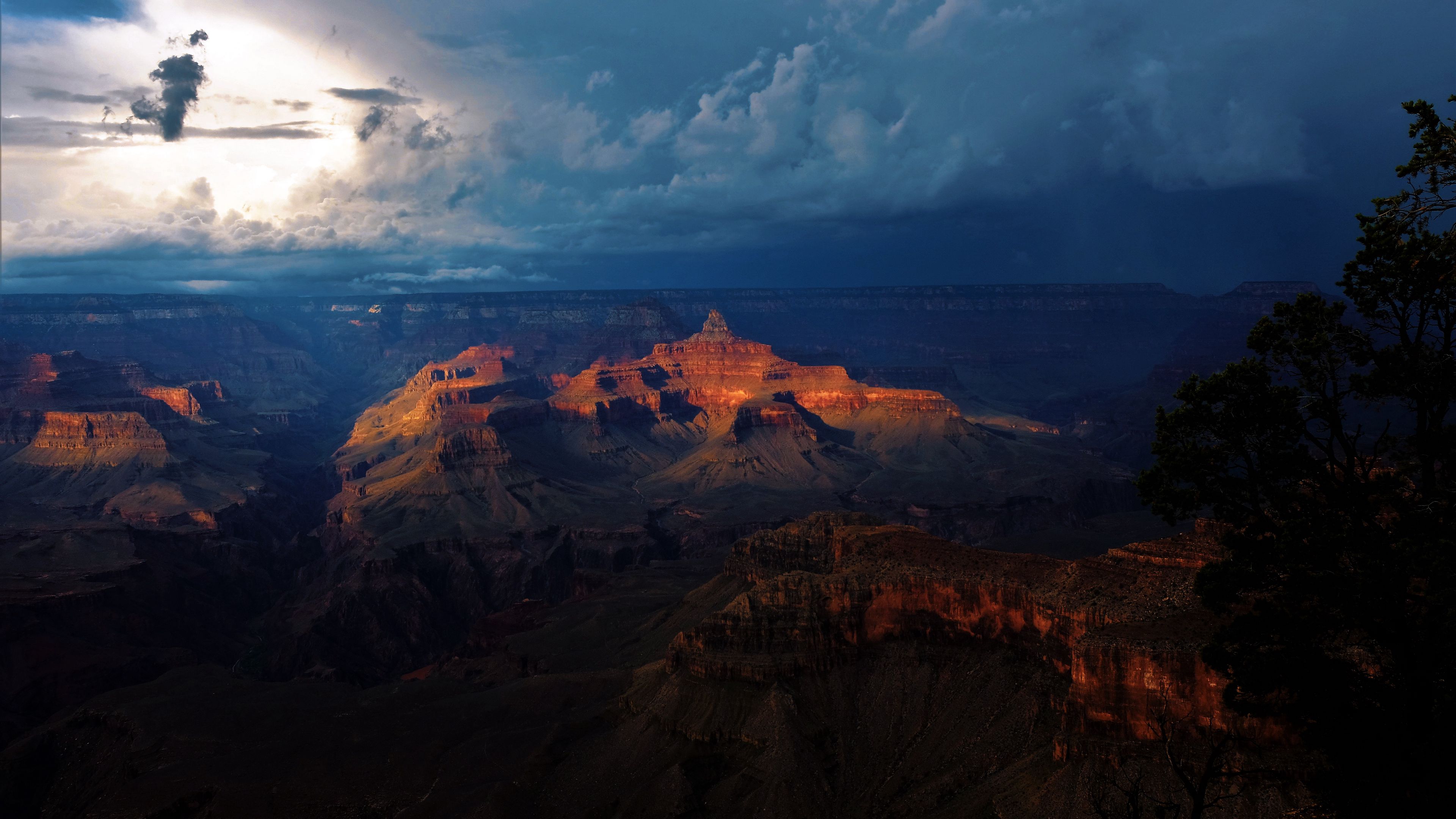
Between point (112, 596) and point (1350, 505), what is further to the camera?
point (112, 596)

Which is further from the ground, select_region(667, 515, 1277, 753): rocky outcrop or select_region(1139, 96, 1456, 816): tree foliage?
select_region(1139, 96, 1456, 816): tree foliage

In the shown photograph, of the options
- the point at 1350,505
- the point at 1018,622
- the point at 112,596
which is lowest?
the point at 112,596

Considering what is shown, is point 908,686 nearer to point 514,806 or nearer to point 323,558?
point 514,806

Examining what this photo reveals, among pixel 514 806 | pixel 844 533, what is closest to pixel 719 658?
pixel 514 806

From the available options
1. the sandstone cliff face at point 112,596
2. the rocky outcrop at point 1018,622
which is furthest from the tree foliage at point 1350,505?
the sandstone cliff face at point 112,596

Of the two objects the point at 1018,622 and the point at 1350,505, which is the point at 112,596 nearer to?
the point at 1018,622

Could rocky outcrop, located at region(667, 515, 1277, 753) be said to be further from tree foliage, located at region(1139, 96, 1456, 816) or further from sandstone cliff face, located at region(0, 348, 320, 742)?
sandstone cliff face, located at region(0, 348, 320, 742)

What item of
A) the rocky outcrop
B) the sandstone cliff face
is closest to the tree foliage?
the rocky outcrop

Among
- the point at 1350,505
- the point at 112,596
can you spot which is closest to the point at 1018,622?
the point at 1350,505
